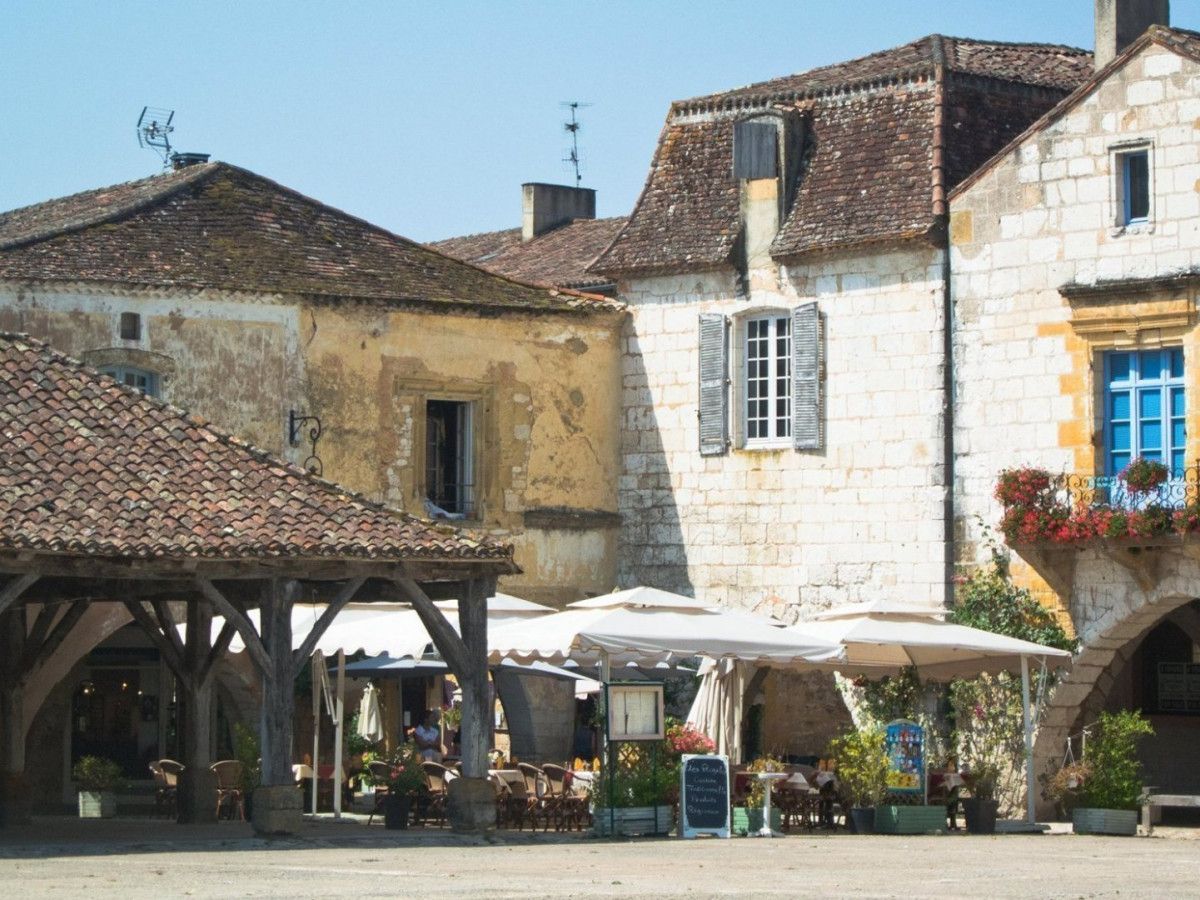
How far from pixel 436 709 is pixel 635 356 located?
4.54 metres

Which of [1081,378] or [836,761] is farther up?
[1081,378]

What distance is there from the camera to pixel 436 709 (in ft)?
92.7

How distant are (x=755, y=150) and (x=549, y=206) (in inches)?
320

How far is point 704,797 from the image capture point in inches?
793

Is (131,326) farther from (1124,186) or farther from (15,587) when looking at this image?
(1124,186)

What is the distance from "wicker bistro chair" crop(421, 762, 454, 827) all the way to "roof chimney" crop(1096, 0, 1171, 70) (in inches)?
406

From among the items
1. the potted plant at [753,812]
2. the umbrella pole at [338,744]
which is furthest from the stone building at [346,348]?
the potted plant at [753,812]

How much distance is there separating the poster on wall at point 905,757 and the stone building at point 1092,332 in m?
3.79

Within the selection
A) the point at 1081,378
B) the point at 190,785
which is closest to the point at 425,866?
the point at 190,785

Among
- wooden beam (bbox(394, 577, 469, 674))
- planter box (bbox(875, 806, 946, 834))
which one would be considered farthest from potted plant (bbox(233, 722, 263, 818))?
planter box (bbox(875, 806, 946, 834))

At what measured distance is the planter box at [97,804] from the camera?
24.6 m

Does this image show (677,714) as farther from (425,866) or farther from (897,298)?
(425,866)

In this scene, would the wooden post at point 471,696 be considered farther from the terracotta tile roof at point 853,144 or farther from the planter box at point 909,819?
the terracotta tile roof at point 853,144

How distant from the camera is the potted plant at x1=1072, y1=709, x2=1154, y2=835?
22.4 meters
